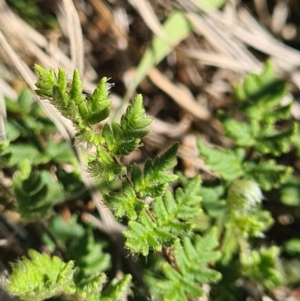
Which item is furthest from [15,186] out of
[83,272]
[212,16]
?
[212,16]

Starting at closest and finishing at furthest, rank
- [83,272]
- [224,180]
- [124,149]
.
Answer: [124,149]
[83,272]
[224,180]

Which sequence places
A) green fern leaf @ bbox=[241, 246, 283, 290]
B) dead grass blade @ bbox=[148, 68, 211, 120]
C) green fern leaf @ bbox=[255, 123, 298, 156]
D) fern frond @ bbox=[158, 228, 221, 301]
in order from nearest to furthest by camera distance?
fern frond @ bbox=[158, 228, 221, 301]
green fern leaf @ bbox=[241, 246, 283, 290]
green fern leaf @ bbox=[255, 123, 298, 156]
dead grass blade @ bbox=[148, 68, 211, 120]

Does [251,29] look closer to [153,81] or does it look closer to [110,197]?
[153,81]

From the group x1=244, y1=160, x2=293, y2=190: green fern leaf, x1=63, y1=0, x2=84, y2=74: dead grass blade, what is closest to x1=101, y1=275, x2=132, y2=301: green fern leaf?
x1=244, y1=160, x2=293, y2=190: green fern leaf

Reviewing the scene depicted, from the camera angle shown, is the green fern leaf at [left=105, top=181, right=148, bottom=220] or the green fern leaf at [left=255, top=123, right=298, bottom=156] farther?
the green fern leaf at [left=255, top=123, right=298, bottom=156]

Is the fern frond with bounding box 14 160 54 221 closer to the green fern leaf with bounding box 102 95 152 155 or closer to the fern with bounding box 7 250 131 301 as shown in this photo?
the fern with bounding box 7 250 131 301

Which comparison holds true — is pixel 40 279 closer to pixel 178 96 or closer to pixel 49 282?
pixel 49 282
